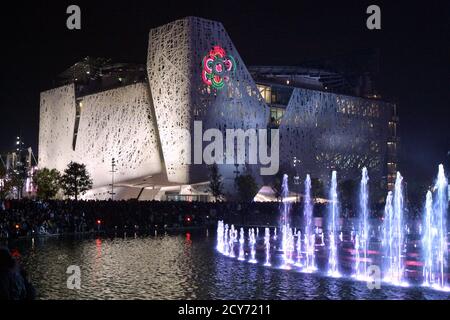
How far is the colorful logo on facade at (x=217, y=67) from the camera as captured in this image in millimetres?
61812

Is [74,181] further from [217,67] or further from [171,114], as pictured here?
[217,67]

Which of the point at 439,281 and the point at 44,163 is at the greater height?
the point at 44,163

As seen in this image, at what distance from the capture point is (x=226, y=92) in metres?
64.1

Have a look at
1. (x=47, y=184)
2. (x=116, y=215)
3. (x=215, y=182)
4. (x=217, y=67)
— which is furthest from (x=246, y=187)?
(x=47, y=184)

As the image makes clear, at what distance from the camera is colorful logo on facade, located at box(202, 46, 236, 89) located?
203ft

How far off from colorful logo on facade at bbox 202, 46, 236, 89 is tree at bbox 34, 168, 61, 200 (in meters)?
22.2

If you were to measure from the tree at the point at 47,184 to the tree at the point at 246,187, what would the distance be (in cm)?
2241

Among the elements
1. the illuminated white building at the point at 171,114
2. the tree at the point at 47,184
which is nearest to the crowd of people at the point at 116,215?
the illuminated white building at the point at 171,114

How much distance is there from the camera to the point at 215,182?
59281 millimetres
